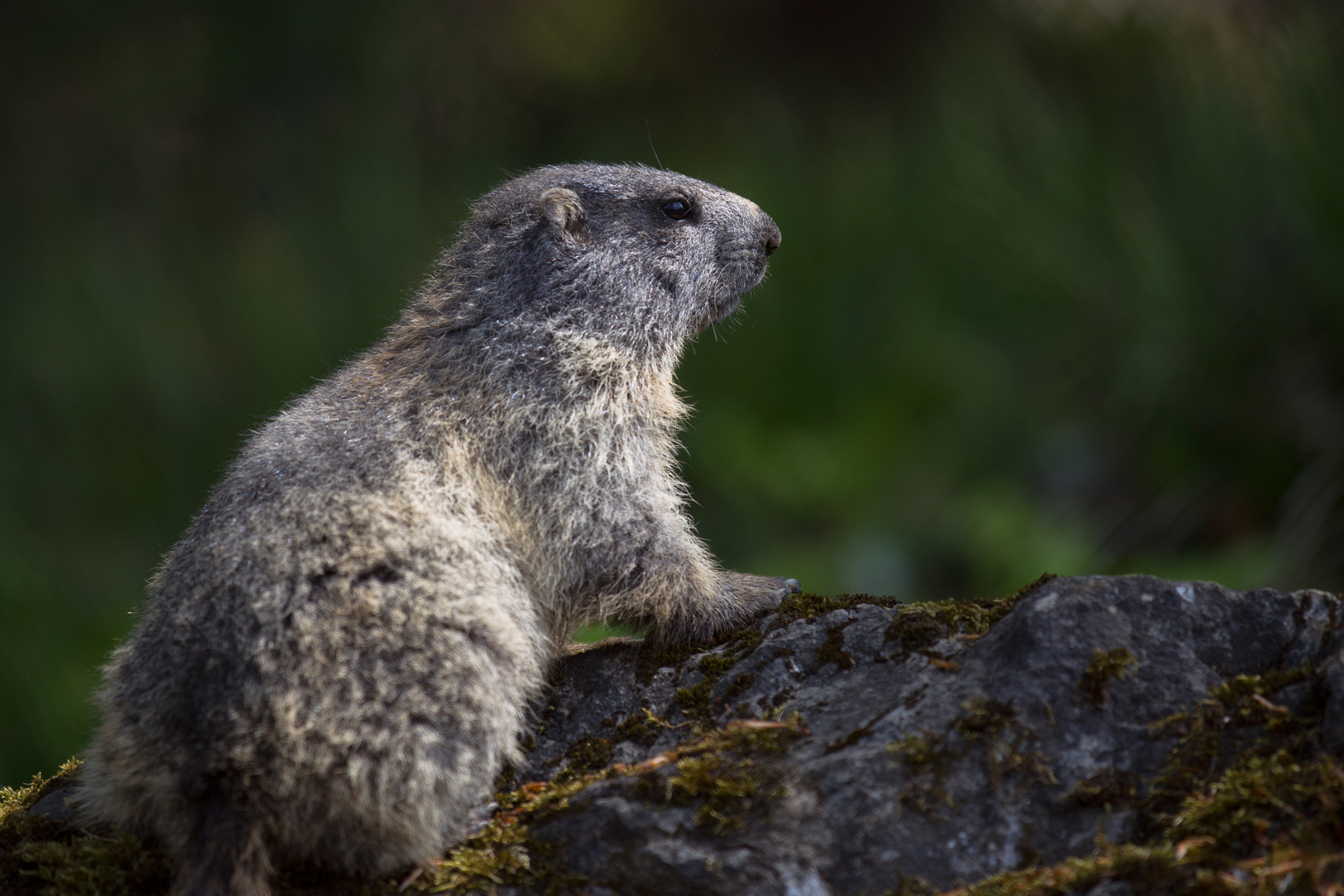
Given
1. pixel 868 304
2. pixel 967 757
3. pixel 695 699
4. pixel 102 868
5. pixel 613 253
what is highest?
pixel 868 304

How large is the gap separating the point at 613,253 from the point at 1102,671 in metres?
3.11

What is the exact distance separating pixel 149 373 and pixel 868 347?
22.7ft

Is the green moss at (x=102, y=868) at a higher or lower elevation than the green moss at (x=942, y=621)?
lower

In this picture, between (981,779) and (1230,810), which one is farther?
(981,779)

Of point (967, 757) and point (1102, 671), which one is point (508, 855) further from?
point (1102, 671)

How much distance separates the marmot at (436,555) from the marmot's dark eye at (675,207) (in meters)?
0.02

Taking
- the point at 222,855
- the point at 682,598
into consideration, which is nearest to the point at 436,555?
the point at 682,598

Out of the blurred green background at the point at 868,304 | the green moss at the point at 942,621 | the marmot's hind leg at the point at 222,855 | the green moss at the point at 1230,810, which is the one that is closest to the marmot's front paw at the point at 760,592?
the green moss at the point at 942,621

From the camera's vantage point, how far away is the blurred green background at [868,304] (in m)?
8.92

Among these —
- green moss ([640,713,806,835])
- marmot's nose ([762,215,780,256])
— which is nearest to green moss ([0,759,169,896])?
green moss ([640,713,806,835])

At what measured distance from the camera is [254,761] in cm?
382

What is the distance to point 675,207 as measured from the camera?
5.89 m

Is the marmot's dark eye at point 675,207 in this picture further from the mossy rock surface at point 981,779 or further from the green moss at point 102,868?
the green moss at point 102,868

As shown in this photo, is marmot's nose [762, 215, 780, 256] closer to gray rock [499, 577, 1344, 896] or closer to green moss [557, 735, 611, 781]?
gray rock [499, 577, 1344, 896]
